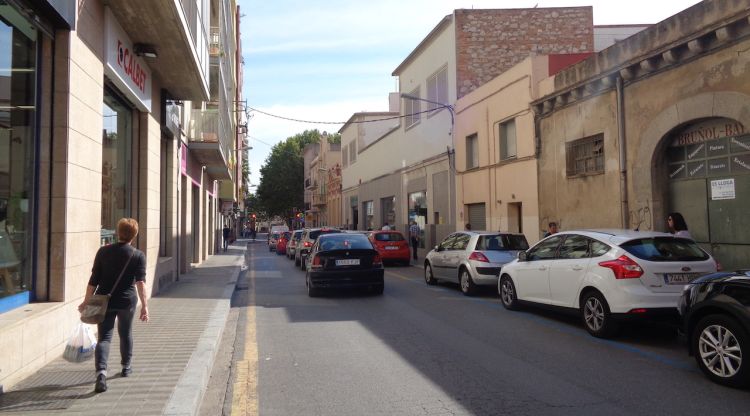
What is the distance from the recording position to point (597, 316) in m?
7.56

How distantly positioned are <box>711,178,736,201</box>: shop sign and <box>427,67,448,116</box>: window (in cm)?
1517

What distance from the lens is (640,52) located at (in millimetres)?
12547

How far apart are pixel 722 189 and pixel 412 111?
2071 cm

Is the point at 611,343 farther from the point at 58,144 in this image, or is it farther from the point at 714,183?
the point at 58,144

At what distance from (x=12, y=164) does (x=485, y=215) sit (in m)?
17.2

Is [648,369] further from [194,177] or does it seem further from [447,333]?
[194,177]

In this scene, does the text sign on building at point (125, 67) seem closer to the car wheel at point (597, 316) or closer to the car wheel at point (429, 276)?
the car wheel at point (597, 316)

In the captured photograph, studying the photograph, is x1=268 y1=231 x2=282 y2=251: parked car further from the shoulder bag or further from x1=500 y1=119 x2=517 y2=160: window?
the shoulder bag

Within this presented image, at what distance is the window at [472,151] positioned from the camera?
2231 cm

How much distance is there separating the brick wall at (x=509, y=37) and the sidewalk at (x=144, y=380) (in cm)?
1830

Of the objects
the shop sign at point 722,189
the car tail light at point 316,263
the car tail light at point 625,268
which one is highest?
the shop sign at point 722,189

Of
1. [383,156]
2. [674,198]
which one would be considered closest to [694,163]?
[674,198]

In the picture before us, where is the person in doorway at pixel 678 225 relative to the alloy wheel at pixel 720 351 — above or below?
above

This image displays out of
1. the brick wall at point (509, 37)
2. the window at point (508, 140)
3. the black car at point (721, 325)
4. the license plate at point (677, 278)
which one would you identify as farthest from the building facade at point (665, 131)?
the brick wall at point (509, 37)
